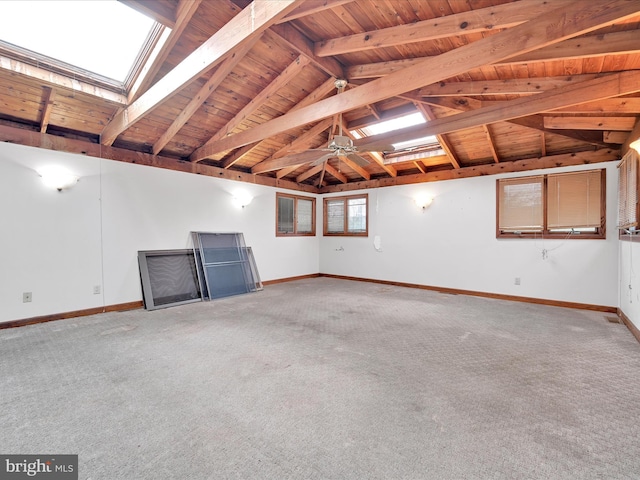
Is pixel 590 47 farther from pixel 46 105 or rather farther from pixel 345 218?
pixel 46 105

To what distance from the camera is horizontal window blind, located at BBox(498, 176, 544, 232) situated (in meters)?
5.25

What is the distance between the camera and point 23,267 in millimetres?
3869

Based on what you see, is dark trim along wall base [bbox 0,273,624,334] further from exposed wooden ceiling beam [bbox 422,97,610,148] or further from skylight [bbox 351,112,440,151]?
skylight [bbox 351,112,440,151]

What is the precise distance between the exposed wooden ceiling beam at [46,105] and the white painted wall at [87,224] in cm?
37

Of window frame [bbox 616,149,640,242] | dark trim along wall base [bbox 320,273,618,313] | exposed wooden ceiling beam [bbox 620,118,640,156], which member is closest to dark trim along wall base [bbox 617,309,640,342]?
dark trim along wall base [bbox 320,273,618,313]

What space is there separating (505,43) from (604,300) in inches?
184

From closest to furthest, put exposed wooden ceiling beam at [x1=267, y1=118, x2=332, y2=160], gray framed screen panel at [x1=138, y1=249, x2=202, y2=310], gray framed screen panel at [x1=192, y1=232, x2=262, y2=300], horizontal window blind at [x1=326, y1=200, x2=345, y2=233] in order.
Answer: gray framed screen panel at [x1=138, y1=249, x2=202, y2=310]
exposed wooden ceiling beam at [x1=267, y1=118, x2=332, y2=160]
gray framed screen panel at [x1=192, y1=232, x2=262, y2=300]
horizontal window blind at [x1=326, y1=200, x2=345, y2=233]

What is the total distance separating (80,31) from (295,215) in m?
5.47

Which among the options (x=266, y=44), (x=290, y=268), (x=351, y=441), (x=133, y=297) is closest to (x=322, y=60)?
(x=266, y=44)

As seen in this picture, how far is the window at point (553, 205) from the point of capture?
4.75 meters

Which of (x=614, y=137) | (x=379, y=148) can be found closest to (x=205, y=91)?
(x=379, y=148)

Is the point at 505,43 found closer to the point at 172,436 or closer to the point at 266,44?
the point at 266,44

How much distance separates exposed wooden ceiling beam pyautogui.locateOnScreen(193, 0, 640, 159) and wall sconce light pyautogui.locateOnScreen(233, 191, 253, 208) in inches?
133

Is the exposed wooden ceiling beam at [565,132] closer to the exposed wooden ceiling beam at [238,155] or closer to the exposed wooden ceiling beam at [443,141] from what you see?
the exposed wooden ceiling beam at [443,141]
